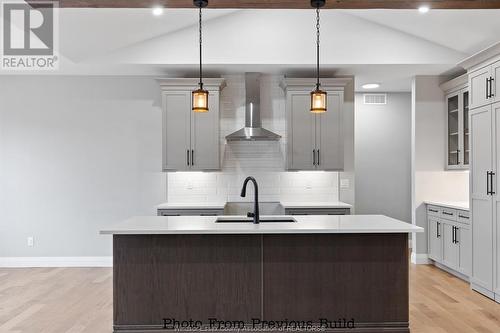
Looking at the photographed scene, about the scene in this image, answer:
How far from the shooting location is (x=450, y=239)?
523 cm

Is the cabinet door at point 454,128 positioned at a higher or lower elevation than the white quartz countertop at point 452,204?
higher

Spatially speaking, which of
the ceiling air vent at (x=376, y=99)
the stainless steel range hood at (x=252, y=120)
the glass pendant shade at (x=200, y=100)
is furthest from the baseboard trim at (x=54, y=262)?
the ceiling air vent at (x=376, y=99)

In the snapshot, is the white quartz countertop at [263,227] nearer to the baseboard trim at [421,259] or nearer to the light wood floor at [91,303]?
the light wood floor at [91,303]

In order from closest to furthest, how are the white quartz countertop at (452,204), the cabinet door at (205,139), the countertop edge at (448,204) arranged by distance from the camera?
the countertop edge at (448,204)
the white quartz countertop at (452,204)
the cabinet door at (205,139)

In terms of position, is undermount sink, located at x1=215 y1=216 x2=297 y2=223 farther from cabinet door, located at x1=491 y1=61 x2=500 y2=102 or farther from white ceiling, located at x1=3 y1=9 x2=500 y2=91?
cabinet door, located at x1=491 y1=61 x2=500 y2=102

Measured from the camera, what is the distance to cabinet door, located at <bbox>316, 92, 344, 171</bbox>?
5434 millimetres

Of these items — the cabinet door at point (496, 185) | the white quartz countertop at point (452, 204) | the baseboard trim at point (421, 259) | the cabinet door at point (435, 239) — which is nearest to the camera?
the cabinet door at point (496, 185)

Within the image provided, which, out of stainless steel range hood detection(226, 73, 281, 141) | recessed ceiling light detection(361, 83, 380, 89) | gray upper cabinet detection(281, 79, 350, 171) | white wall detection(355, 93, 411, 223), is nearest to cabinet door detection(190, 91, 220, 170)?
stainless steel range hood detection(226, 73, 281, 141)

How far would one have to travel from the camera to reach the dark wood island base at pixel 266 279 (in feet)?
10.9

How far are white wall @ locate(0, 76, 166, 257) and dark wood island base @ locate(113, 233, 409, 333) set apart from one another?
259 cm

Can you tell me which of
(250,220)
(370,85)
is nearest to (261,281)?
(250,220)

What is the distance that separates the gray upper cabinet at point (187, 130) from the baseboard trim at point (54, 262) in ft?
5.56

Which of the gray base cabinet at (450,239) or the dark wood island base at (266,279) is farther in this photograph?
the gray base cabinet at (450,239)

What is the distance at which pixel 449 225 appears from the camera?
5262 millimetres
